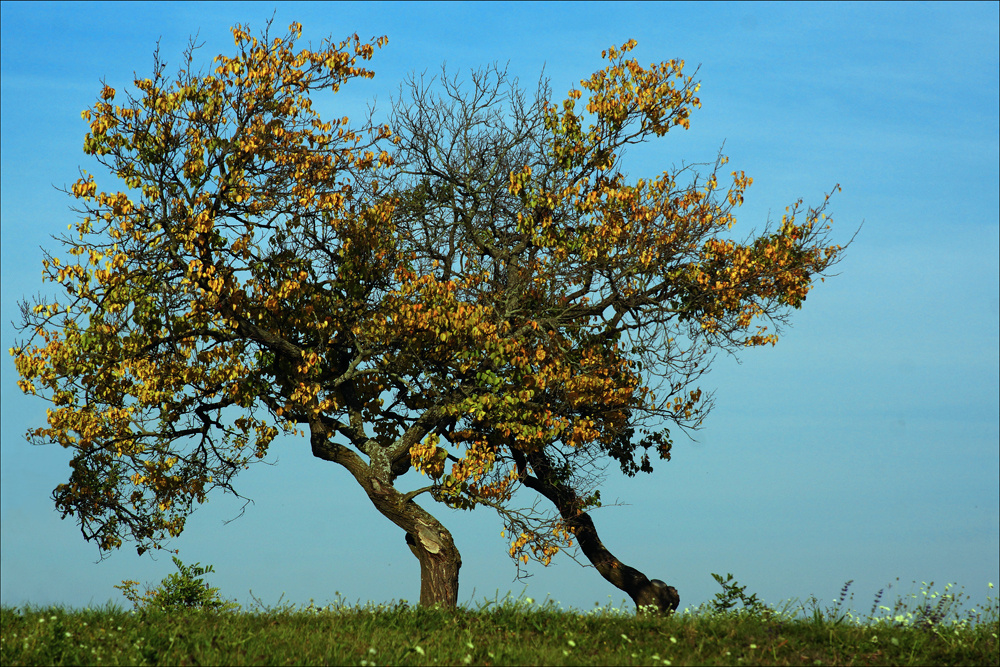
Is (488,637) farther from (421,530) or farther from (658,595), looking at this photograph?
(658,595)

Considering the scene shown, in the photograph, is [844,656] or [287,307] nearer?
[844,656]

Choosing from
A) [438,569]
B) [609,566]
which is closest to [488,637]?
[438,569]

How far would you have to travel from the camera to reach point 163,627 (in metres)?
13.6

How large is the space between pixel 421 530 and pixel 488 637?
19.2 feet

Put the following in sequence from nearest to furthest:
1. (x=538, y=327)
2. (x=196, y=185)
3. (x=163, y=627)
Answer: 1. (x=163, y=627)
2. (x=196, y=185)
3. (x=538, y=327)

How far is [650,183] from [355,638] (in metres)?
12.2

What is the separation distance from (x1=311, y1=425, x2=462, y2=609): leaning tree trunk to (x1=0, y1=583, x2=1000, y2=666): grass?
3.67 metres

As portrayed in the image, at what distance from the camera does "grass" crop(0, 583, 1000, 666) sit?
12352mm

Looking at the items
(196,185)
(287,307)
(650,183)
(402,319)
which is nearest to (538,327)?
(402,319)

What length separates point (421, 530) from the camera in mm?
19391

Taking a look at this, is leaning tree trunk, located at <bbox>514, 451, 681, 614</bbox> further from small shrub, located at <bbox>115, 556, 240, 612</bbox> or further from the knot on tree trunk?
small shrub, located at <bbox>115, 556, 240, 612</bbox>

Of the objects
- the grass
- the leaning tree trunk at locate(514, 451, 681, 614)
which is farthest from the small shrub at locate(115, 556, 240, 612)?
the leaning tree trunk at locate(514, 451, 681, 614)

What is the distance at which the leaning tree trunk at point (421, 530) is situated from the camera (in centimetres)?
1905

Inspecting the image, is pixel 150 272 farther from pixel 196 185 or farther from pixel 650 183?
pixel 650 183
